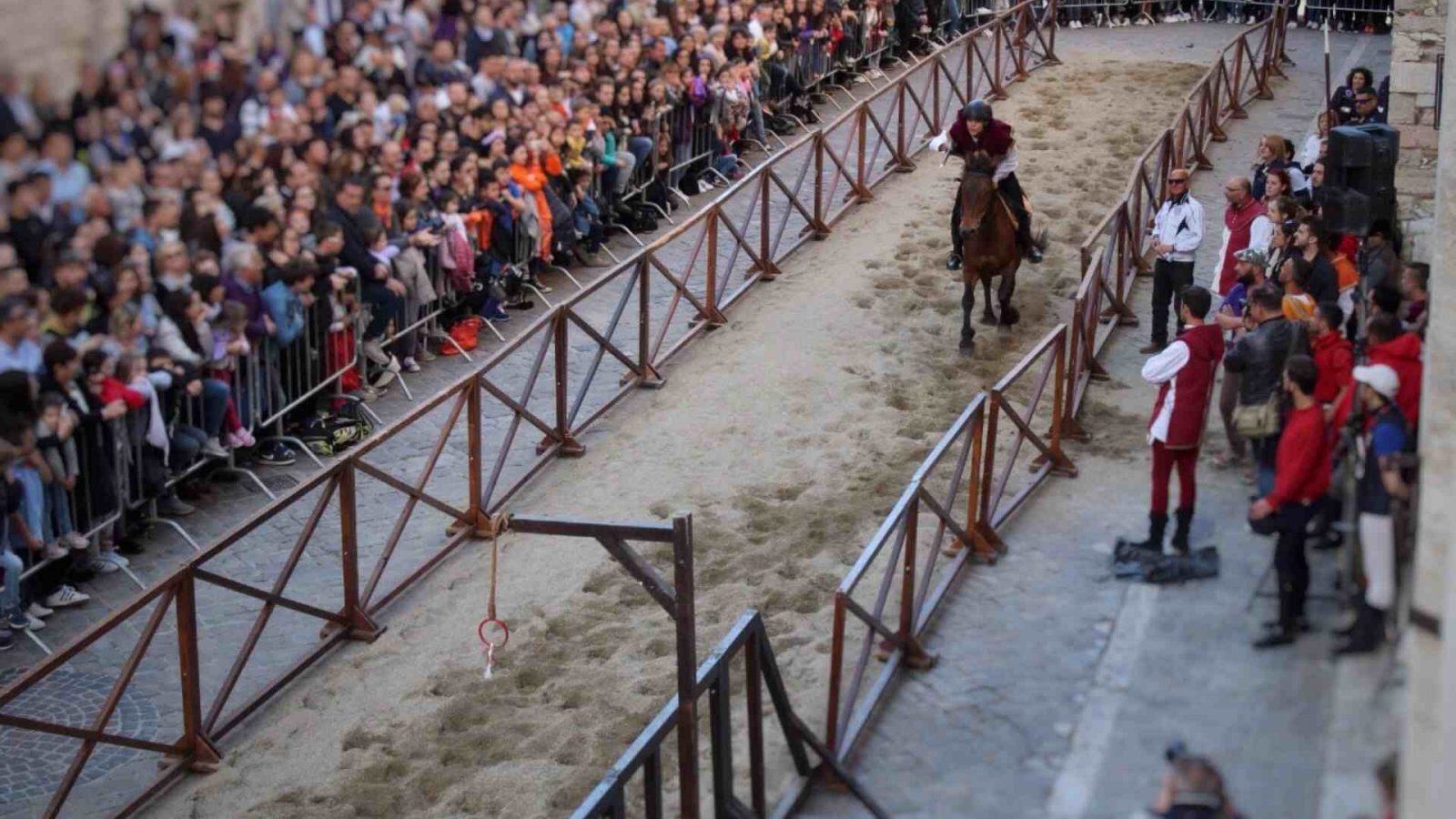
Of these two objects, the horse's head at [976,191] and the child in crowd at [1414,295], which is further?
the horse's head at [976,191]

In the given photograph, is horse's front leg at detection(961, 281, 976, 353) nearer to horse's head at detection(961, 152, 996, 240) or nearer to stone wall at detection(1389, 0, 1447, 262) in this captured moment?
horse's head at detection(961, 152, 996, 240)

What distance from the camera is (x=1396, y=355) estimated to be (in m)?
7.29

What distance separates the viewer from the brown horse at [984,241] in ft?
37.0

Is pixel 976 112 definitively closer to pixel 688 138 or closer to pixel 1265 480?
pixel 688 138

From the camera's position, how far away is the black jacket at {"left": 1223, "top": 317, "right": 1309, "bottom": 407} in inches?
338

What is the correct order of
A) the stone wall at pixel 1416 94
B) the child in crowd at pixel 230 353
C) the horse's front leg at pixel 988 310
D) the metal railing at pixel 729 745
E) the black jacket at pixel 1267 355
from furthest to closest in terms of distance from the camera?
the stone wall at pixel 1416 94, the horse's front leg at pixel 988 310, the black jacket at pixel 1267 355, the child in crowd at pixel 230 353, the metal railing at pixel 729 745

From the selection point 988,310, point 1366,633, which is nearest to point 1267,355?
point 1366,633

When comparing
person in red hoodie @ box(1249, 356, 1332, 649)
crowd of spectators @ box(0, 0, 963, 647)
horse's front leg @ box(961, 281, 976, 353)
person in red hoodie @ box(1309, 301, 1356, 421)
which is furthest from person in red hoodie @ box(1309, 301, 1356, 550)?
crowd of spectators @ box(0, 0, 963, 647)

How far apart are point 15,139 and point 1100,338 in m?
8.00

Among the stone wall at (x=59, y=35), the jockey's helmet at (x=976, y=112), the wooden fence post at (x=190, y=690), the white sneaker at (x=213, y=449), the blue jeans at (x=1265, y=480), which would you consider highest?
the stone wall at (x=59, y=35)

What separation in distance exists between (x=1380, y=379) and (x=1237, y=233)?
403cm

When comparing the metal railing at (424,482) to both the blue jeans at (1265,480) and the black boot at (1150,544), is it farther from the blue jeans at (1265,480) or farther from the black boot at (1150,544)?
the blue jeans at (1265,480)

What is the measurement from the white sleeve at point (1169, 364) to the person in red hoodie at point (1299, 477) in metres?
1.21

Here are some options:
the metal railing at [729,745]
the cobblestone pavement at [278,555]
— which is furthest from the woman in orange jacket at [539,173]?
the metal railing at [729,745]
